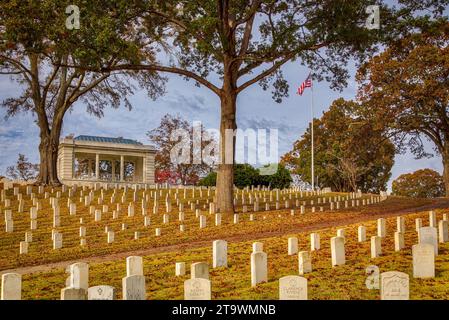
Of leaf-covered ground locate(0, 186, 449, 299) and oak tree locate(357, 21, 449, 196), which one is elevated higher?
oak tree locate(357, 21, 449, 196)

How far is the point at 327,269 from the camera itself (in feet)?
34.3

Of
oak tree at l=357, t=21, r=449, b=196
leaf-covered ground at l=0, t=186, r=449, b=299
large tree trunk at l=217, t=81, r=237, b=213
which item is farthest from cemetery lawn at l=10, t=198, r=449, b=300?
oak tree at l=357, t=21, r=449, b=196

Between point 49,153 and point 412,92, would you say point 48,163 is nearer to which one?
point 49,153

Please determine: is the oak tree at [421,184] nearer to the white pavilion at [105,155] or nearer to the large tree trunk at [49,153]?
the white pavilion at [105,155]

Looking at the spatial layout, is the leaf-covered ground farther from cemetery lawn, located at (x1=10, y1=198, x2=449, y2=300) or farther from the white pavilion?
the white pavilion

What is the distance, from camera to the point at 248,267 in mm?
11195

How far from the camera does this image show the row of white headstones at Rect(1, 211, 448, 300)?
7.59m

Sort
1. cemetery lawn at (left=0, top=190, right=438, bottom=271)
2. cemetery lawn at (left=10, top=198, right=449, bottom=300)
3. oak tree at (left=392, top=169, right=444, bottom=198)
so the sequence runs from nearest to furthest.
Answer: cemetery lawn at (left=10, top=198, right=449, bottom=300) < cemetery lawn at (left=0, top=190, right=438, bottom=271) < oak tree at (left=392, top=169, right=444, bottom=198)

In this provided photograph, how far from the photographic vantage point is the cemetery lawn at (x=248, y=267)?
9016 mm

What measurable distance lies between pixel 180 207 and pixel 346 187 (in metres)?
33.3

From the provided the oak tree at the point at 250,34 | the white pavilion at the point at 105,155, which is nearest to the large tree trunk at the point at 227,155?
the oak tree at the point at 250,34

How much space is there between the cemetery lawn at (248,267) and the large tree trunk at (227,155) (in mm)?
3274

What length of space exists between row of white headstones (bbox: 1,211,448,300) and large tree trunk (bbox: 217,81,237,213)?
8747 mm
